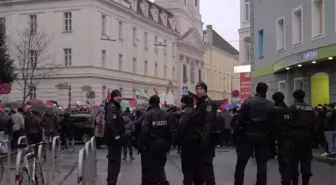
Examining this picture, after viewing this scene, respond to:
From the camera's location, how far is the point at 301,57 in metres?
22.9

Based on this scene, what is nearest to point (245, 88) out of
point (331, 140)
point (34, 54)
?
point (331, 140)

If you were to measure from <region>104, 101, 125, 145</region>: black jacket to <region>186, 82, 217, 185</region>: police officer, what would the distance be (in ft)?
6.89

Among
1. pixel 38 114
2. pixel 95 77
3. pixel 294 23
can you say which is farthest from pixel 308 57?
pixel 95 77

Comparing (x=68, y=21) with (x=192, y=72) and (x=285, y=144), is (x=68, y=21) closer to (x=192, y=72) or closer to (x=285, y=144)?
(x=192, y=72)

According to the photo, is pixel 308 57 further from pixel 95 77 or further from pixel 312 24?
pixel 95 77

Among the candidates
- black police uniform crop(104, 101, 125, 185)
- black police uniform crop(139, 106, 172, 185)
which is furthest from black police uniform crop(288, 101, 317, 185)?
black police uniform crop(104, 101, 125, 185)

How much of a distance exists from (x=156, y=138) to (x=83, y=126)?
1820 cm

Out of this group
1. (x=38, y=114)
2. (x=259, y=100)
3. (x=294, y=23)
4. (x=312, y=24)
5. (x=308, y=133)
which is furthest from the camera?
(x=294, y=23)

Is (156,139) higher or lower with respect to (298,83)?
lower

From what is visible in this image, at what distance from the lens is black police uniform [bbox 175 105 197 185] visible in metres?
9.09

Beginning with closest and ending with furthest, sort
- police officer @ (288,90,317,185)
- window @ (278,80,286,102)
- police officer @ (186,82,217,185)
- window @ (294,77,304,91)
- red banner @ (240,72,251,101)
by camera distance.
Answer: police officer @ (186,82,217,185), police officer @ (288,90,317,185), window @ (294,77,304,91), window @ (278,80,286,102), red banner @ (240,72,251,101)

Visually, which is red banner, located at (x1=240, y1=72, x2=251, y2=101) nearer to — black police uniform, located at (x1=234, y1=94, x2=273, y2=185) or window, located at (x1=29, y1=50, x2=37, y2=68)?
black police uniform, located at (x1=234, y1=94, x2=273, y2=185)

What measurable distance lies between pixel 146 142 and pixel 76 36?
4476 cm

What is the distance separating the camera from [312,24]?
77.8 ft
